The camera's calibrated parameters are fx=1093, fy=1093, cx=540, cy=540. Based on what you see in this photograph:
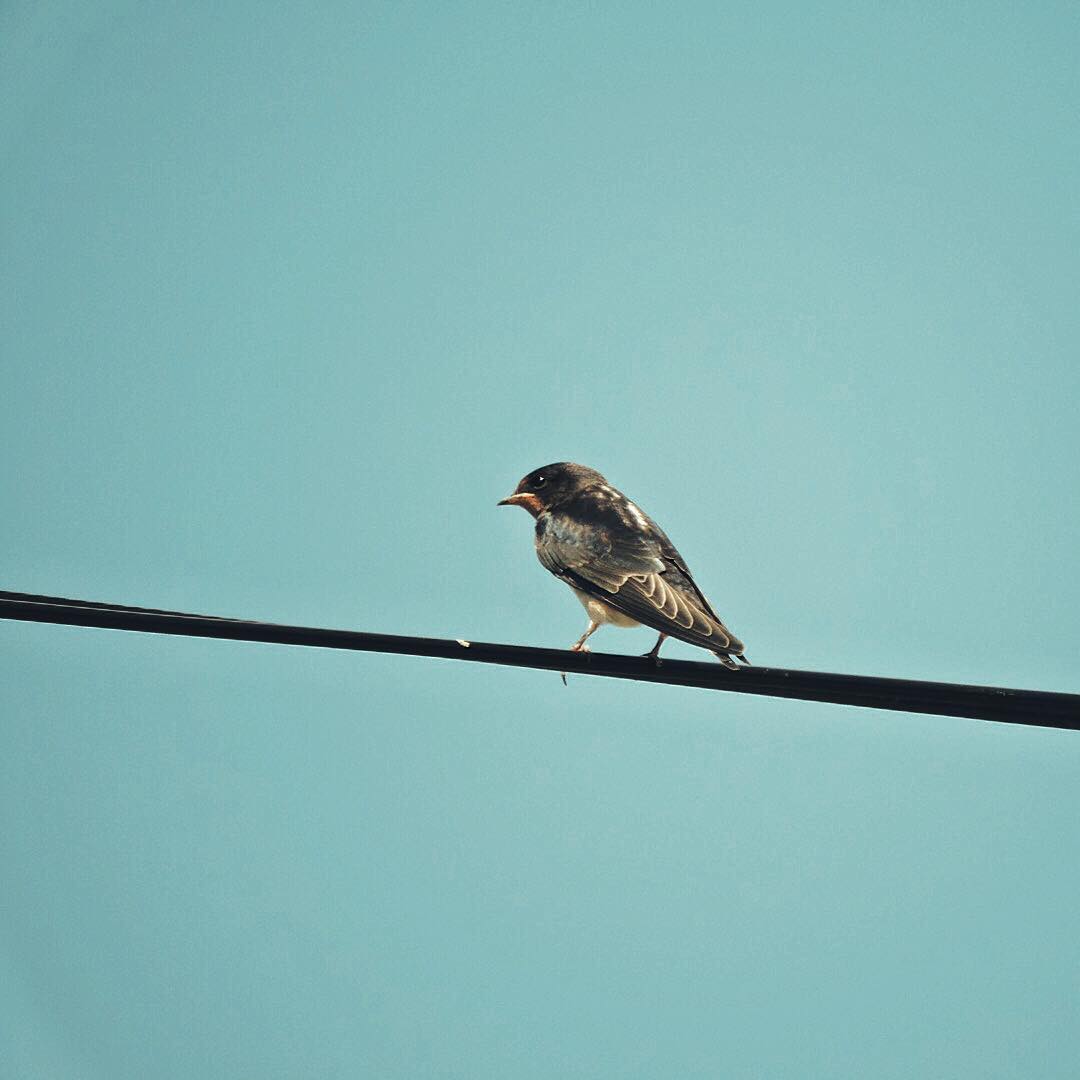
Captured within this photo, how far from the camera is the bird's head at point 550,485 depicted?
995 cm

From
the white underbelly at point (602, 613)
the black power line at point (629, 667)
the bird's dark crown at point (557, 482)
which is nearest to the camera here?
the black power line at point (629, 667)

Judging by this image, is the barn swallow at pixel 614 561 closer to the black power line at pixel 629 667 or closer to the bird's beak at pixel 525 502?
the bird's beak at pixel 525 502

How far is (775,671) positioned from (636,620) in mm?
3671

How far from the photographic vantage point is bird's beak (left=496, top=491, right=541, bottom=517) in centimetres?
1012

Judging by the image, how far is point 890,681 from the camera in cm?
377

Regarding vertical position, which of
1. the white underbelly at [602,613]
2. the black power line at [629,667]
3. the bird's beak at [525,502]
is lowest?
the black power line at [629,667]

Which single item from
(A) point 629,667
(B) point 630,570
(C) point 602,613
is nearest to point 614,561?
(B) point 630,570

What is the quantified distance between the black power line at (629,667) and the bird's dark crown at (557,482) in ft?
16.0

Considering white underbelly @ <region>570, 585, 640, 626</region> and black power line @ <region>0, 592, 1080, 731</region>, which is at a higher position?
white underbelly @ <region>570, 585, 640, 626</region>

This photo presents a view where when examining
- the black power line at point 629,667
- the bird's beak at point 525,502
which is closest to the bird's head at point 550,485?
the bird's beak at point 525,502

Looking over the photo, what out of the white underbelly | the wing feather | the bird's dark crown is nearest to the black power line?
the wing feather

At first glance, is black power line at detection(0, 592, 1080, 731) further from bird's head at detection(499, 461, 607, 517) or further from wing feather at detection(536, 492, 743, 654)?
bird's head at detection(499, 461, 607, 517)

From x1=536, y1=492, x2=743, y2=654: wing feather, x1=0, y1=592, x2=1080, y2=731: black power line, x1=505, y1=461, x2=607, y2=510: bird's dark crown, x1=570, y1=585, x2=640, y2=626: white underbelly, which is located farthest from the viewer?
x1=505, y1=461, x2=607, y2=510: bird's dark crown

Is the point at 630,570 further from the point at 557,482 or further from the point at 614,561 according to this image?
the point at 557,482
